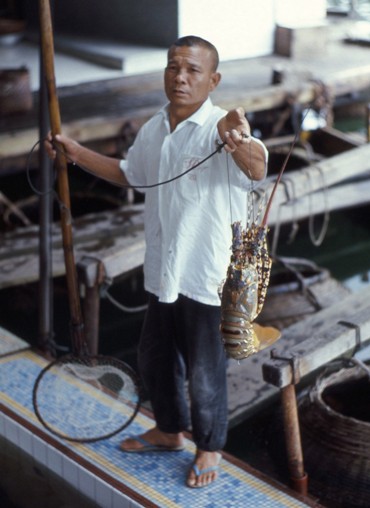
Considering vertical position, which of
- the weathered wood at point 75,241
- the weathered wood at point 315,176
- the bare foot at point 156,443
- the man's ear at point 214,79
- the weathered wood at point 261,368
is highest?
the man's ear at point 214,79

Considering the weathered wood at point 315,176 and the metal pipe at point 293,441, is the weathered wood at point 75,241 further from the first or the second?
the metal pipe at point 293,441

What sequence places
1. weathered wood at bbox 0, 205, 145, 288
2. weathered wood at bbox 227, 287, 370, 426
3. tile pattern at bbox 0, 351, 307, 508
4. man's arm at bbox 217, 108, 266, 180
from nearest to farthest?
man's arm at bbox 217, 108, 266, 180 → tile pattern at bbox 0, 351, 307, 508 → weathered wood at bbox 227, 287, 370, 426 → weathered wood at bbox 0, 205, 145, 288

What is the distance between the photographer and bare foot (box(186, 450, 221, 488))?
4422mm

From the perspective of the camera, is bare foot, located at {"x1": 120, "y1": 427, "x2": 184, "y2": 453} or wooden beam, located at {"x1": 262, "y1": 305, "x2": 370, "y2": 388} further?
bare foot, located at {"x1": 120, "y1": 427, "x2": 184, "y2": 453}

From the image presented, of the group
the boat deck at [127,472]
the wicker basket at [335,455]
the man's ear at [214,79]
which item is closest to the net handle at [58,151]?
the boat deck at [127,472]

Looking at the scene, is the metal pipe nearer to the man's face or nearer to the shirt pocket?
the shirt pocket

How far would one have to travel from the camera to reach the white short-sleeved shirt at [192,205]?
13.0 feet

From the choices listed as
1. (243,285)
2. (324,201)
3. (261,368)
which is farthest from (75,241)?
(243,285)

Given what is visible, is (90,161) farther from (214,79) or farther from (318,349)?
(318,349)

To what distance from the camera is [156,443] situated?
15.4ft

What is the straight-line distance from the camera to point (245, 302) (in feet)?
12.4

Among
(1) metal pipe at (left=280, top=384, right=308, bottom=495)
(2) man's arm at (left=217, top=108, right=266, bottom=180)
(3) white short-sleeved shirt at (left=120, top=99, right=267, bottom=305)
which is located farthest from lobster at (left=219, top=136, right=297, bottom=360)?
(1) metal pipe at (left=280, top=384, right=308, bottom=495)

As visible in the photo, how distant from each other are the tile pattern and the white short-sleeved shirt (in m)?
0.98

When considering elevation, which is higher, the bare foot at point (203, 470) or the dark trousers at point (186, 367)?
the dark trousers at point (186, 367)
